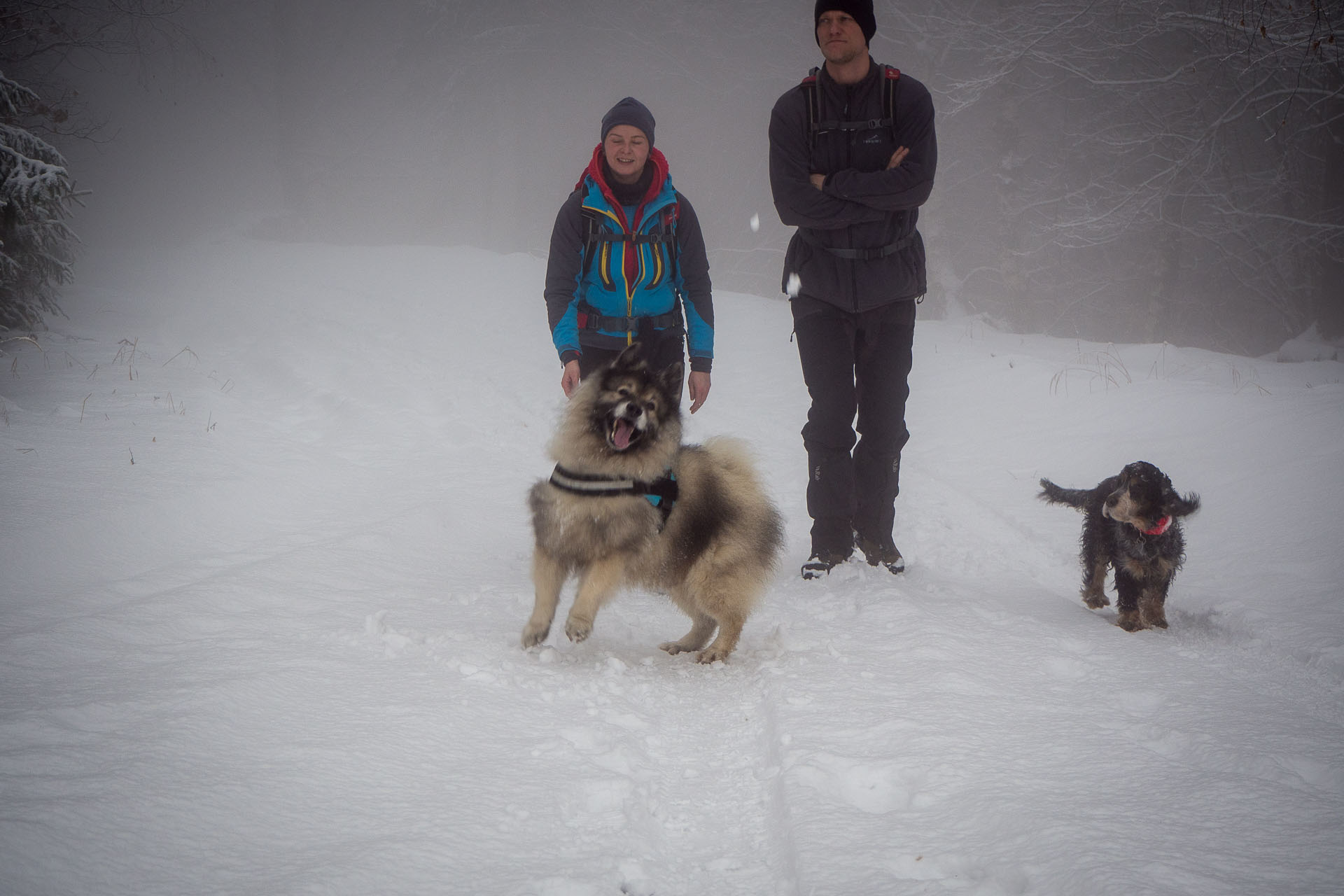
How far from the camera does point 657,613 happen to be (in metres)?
3.61

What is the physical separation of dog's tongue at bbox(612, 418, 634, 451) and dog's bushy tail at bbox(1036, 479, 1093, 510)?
8.07ft

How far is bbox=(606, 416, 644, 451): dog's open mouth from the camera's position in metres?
2.76

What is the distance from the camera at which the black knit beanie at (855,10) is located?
343 centimetres

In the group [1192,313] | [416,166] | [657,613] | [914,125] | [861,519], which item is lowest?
[657,613]

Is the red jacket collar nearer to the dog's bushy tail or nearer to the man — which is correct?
the man

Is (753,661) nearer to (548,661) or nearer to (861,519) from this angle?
(548,661)

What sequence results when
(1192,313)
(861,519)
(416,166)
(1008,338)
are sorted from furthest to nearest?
(416,166) < (1192,313) < (1008,338) < (861,519)

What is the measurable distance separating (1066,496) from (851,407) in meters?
1.34

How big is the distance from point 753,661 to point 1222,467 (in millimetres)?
4397

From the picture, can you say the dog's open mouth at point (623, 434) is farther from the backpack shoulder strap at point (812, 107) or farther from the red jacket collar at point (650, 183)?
the backpack shoulder strap at point (812, 107)

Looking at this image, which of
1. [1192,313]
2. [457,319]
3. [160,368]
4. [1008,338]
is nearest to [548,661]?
[160,368]

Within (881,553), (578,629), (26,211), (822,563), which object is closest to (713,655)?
(578,629)

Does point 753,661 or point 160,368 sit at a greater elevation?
point 160,368

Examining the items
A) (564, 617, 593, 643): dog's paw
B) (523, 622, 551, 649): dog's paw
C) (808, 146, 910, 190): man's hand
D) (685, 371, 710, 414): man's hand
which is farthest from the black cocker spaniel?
(523, 622, 551, 649): dog's paw
